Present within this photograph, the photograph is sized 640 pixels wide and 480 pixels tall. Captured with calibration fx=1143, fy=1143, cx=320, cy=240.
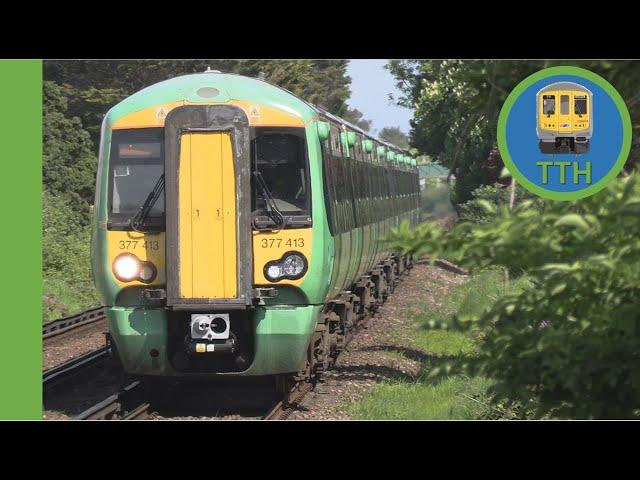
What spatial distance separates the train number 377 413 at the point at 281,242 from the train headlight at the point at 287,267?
0.23 ft

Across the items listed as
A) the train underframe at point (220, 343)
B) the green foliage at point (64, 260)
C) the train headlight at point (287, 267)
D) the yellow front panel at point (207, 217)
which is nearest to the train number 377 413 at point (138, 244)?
the yellow front panel at point (207, 217)

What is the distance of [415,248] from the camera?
486 cm

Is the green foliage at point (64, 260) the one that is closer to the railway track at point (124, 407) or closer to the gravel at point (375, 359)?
the gravel at point (375, 359)

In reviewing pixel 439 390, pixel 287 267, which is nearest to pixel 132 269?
pixel 287 267

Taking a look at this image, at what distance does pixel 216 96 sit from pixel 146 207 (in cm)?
103

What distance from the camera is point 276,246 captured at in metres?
8.99

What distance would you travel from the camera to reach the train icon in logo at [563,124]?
622cm

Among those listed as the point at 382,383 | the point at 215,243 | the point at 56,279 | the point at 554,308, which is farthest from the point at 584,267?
the point at 56,279

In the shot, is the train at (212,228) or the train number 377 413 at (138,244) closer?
the train at (212,228)

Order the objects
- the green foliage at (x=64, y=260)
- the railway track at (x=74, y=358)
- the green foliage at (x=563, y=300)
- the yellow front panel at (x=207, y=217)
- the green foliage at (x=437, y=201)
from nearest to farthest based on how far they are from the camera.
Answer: the green foliage at (x=563, y=300)
the yellow front panel at (x=207, y=217)
the railway track at (x=74, y=358)
the green foliage at (x=437, y=201)
the green foliage at (x=64, y=260)

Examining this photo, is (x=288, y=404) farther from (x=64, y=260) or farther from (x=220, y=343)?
(x=64, y=260)

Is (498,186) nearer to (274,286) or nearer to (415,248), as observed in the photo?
(274,286)

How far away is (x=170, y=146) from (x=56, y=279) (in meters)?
8.85

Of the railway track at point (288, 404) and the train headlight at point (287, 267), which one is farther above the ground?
the train headlight at point (287, 267)
